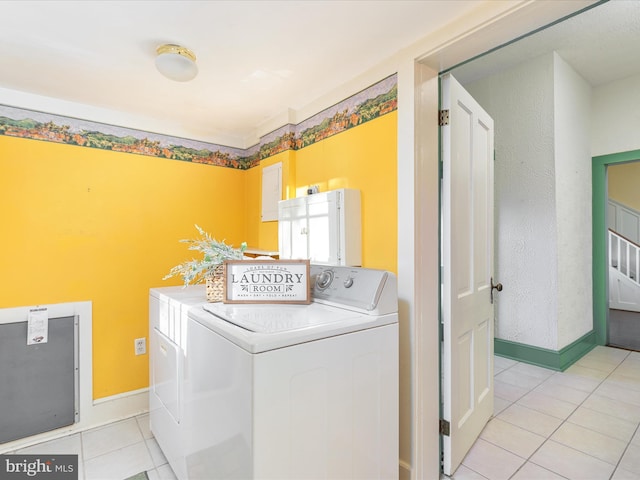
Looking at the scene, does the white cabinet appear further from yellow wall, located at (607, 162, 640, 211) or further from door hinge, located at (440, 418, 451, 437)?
yellow wall, located at (607, 162, 640, 211)

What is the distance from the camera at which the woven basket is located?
5.46 ft

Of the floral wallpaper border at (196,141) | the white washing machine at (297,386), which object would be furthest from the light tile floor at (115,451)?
the floral wallpaper border at (196,141)

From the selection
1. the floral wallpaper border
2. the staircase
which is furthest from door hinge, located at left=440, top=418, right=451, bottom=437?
the staircase

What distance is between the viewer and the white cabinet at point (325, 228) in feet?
6.12

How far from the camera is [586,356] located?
3359mm

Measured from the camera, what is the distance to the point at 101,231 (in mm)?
2395

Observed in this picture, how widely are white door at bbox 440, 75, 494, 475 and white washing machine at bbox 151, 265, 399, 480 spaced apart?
17.7 inches

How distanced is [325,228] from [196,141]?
1.60 m

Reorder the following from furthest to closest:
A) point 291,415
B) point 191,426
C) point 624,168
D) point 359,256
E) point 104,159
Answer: point 624,168, point 104,159, point 359,256, point 191,426, point 291,415

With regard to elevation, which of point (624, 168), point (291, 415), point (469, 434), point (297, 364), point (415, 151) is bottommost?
point (469, 434)

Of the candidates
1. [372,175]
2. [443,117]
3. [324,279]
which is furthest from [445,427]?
[443,117]

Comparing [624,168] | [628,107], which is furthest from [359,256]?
[624,168]

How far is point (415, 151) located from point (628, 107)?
3317 millimetres

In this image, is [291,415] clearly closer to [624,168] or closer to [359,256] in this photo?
[359,256]
